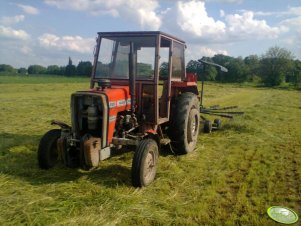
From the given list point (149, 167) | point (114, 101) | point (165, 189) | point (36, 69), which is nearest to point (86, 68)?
point (114, 101)

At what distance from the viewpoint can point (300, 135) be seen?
30.7 feet

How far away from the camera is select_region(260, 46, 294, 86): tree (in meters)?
58.2

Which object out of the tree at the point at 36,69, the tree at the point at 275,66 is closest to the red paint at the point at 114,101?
the tree at the point at 275,66

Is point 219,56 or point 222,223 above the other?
point 219,56

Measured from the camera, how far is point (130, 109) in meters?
5.86

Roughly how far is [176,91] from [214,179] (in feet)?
7.88

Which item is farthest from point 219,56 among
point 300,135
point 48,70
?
point 300,135

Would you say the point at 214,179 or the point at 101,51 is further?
the point at 101,51

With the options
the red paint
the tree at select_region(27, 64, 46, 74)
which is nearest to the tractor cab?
the red paint

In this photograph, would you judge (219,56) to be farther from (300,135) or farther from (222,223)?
(222,223)

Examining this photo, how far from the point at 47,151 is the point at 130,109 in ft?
5.17

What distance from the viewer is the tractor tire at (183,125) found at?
6.71 metres

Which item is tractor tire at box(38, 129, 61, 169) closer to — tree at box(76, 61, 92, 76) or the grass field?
the grass field

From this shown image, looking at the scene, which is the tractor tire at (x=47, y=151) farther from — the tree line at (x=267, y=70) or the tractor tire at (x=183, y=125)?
the tree line at (x=267, y=70)
